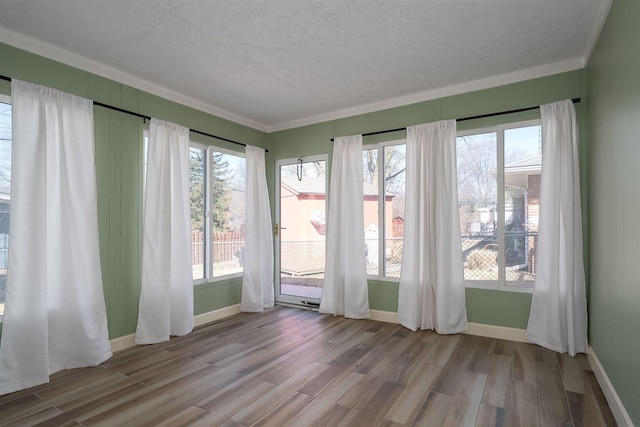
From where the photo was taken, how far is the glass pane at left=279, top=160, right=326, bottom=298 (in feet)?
16.2

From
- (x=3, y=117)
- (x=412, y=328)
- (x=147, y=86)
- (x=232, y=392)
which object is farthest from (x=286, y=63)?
(x=412, y=328)

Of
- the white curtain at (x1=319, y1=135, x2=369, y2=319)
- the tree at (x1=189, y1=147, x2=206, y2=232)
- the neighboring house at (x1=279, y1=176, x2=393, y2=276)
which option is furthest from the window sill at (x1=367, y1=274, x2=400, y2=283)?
the tree at (x1=189, y1=147, x2=206, y2=232)

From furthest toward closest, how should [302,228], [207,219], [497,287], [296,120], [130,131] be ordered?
[302,228], [296,120], [207,219], [497,287], [130,131]

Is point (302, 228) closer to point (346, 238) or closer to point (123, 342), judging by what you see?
point (346, 238)

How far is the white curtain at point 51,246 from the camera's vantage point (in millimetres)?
2510

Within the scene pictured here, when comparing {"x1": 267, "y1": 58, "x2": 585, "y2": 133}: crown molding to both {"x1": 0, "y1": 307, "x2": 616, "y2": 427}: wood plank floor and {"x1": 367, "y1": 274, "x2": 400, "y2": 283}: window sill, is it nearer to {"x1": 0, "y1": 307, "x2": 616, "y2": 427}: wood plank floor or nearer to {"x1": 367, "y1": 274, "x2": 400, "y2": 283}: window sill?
{"x1": 367, "y1": 274, "x2": 400, "y2": 283}: window sill

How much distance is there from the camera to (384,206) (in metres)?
4.33

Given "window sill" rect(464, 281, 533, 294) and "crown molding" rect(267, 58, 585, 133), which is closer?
"crown molding" rect(267, 58, 585, 133)

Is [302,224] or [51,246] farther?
[302,224]

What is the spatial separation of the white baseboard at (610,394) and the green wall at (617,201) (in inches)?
2.1

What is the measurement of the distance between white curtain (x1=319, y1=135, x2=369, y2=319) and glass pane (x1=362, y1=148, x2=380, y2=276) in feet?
0.46

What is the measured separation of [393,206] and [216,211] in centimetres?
229

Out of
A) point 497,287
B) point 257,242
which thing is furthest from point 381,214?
point 257,242

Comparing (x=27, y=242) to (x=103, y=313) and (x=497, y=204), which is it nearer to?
(x=103, y=313)
